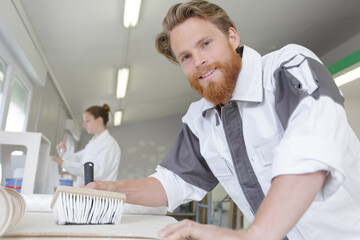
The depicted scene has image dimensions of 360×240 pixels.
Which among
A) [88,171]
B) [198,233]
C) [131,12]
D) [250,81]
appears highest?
[131,12]

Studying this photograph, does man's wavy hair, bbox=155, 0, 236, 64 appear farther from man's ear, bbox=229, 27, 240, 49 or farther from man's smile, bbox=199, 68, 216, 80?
man's smile, bbox=199, 68, 216, 80

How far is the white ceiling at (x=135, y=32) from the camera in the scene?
294 cm

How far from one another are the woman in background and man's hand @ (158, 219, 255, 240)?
7.68 ft

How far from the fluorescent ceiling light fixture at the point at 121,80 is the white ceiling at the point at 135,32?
10cm

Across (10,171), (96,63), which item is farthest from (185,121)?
(96,63)

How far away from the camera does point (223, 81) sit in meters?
0.89

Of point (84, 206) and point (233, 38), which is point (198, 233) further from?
point (233, 38)

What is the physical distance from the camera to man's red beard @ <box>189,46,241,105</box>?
2.93 ft

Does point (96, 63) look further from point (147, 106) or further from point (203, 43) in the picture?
point (203, 43)

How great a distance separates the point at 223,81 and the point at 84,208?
1.57 feet

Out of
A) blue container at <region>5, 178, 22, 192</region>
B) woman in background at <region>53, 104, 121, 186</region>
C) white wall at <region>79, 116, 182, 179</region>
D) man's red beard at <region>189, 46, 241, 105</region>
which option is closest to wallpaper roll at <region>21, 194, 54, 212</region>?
man's red beard at <region>189, 46, 241, 105</region>

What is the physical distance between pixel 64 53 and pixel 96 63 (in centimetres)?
47

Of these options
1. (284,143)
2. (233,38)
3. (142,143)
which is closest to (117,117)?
(142,143)

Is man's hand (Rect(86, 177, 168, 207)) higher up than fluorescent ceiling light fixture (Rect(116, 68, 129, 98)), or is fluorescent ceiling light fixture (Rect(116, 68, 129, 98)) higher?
fluorescent ceiling light fixture (Rect(116, 68, 129, 98))
